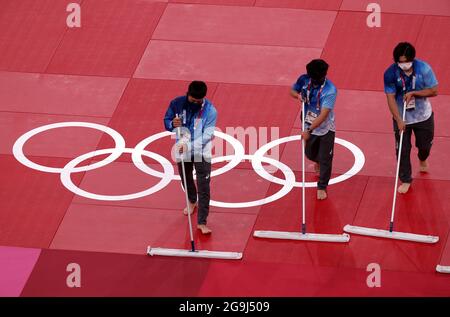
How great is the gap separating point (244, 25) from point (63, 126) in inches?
182

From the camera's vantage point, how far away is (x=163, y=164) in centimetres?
1808

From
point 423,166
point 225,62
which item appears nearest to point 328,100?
point 423,166

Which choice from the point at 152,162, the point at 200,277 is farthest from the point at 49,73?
the point at 200,277

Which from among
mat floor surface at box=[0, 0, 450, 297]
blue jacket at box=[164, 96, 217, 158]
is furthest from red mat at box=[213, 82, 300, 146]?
blue jacket at box=[164, 96, 217, 158]

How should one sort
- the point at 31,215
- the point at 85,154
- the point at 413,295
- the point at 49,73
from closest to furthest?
the point at 413,295, the point at 31,215, the point at 85,154, the point at 49,73

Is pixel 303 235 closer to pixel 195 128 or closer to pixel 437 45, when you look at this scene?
pixel 195 128

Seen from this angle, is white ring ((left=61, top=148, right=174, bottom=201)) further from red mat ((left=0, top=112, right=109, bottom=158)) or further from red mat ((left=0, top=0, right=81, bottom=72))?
red mat ((left=0, top=0, right=81, bottom=72))

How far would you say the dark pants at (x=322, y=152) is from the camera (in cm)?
1673

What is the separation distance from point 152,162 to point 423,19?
22.2ft

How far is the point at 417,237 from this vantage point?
1608 cm

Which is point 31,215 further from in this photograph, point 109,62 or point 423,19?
point 423,19

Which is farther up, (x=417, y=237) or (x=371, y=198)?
(x=371, y=198)

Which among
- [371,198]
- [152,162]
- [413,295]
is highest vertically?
[152,162]

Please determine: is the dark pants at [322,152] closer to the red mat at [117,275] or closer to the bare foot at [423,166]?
the bare foot at [423,166]
